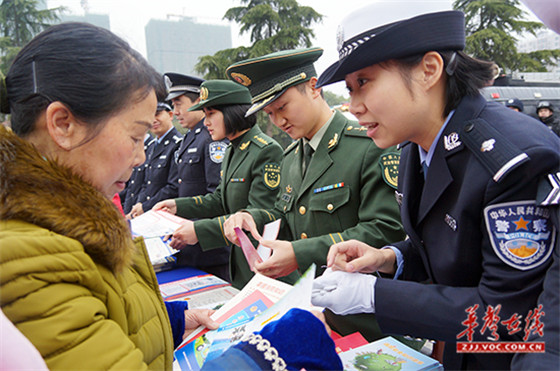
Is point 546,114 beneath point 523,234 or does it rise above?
beneath

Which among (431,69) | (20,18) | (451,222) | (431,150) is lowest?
(451,222)

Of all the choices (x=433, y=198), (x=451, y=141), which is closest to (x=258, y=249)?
(x=433, y=198)

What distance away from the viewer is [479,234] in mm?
1180

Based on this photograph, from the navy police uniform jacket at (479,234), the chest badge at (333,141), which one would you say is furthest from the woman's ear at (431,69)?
the chest badge at (333,141)

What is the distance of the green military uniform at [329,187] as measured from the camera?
1886 millimetres

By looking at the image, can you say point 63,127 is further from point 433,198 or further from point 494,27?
point 494,27

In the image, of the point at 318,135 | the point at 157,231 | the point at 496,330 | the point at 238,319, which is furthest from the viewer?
the point at 157,231

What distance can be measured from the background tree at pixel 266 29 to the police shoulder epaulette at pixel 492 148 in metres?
12.4

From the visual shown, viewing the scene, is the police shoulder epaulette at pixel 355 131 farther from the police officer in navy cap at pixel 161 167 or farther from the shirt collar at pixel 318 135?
the police officer in navy cap at pixel 161 167

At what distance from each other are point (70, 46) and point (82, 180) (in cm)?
37

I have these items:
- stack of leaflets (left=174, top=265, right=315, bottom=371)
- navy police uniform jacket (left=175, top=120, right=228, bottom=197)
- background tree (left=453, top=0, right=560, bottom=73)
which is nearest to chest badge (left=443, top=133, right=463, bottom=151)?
stack of leaflets (left=174, top=265, right=315, bottom=371)

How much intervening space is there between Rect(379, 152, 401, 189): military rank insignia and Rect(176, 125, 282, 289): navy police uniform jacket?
119cm

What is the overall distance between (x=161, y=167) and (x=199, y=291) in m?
2.65

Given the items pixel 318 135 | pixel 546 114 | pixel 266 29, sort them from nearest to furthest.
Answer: pixel 318 135 → pixel 546 114 → pixel 266 29
